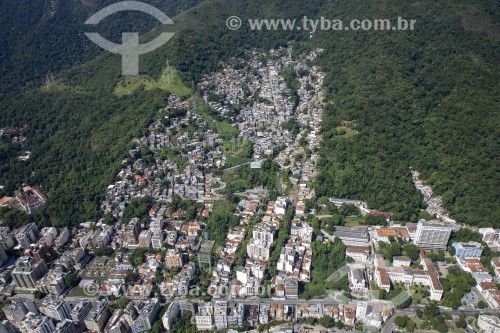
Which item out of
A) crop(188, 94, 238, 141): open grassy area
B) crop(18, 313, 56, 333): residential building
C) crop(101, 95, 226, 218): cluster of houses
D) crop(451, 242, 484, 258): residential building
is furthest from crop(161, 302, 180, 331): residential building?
crop(188, 94, 238, 141): open grassy area

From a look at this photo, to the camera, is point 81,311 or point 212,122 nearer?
point 81,311

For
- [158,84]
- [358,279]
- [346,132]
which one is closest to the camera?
[358,279]

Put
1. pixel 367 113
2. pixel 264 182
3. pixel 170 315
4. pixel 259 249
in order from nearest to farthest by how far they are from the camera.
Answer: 1. pixel 170 315
2. pixel 259 249
3. pixel 264 182
4. pixel 367 113

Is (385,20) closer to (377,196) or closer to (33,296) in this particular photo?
(377,196)

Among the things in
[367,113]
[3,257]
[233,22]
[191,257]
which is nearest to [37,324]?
[3,257]

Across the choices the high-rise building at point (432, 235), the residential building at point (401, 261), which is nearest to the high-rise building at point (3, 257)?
the residential building at point (401, 261)

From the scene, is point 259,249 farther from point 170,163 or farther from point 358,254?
point 170,163
